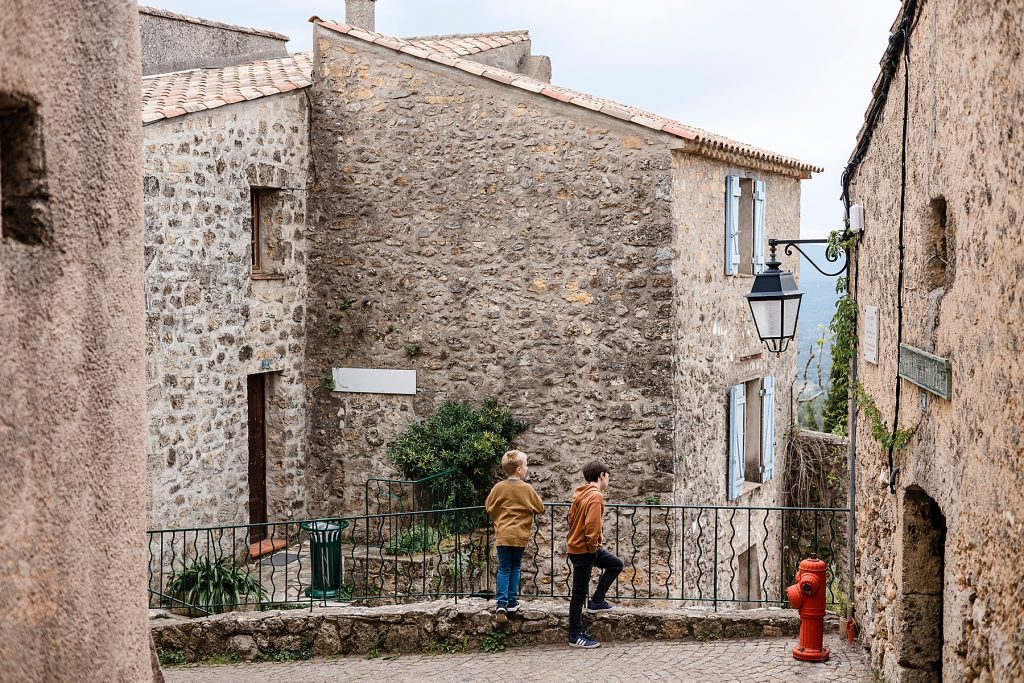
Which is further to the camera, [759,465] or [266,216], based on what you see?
[759,465]

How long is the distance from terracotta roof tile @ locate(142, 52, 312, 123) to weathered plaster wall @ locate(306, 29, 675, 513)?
676 mm

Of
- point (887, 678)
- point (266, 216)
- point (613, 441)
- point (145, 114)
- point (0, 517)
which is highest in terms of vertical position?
point (145, 114)

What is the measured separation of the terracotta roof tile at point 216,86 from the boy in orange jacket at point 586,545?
5.21m

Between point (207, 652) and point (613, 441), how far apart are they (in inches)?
176

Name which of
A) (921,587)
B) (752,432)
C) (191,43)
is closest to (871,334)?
(921,587)

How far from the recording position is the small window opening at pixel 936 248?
17.5 ft

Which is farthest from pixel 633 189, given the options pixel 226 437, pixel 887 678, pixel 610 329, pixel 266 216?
pixel 887 678

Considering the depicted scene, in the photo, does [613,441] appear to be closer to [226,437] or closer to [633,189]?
[633,189]

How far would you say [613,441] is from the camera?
11.0 m

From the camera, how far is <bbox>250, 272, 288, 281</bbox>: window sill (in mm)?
11492

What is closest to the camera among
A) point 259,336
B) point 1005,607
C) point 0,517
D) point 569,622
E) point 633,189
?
point 0,517

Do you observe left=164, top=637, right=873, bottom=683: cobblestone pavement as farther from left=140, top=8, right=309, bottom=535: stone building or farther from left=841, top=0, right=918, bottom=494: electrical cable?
left=140, top=8, right=309, bottom=535: stone building

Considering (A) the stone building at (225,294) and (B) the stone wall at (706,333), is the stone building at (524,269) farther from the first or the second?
(A) the stone building at (225,294)

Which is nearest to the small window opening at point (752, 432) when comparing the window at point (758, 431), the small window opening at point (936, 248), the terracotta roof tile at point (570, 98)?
the window at point (758, 431)
